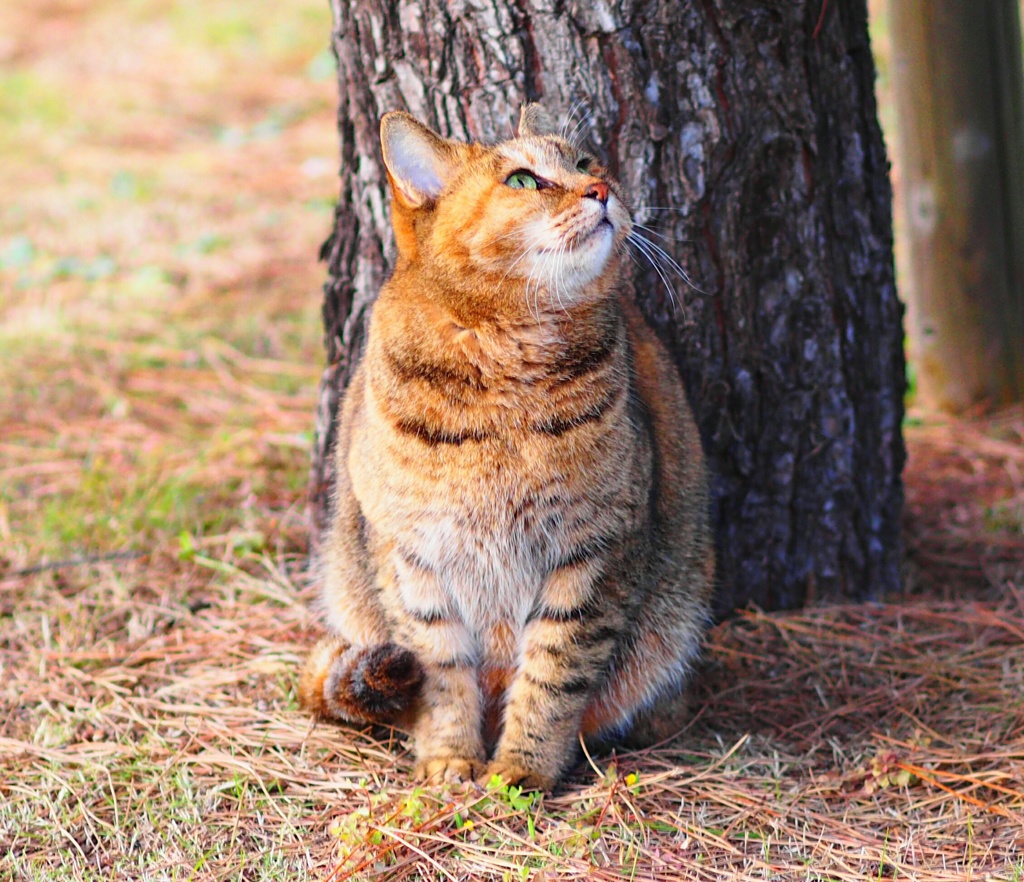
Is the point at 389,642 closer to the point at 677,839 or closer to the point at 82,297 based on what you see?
the point at 677,839

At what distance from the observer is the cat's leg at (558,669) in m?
2.47

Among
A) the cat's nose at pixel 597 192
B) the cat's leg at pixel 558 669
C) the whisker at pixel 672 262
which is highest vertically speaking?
the cat's nose at pixel 597 192

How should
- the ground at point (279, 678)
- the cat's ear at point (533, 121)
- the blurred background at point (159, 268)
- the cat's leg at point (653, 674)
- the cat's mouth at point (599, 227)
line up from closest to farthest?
1. the ground at point (279, 678)
2. the cat's mouth at point (599, 227)
3. the cat's ear at point (533, 121)
4. the cat's leg at point (653, 674)
5. the blurred background at point (159, 268)

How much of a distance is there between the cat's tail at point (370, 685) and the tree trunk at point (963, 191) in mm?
2697

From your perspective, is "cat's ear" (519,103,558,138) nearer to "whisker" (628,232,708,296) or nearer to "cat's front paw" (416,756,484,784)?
"whisker" (628,232,708,296)

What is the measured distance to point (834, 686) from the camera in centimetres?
285

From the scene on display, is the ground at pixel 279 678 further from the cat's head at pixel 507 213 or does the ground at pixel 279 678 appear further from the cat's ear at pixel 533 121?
the cat's ear at pixel 533 121

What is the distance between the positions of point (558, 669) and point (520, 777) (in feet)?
0.84

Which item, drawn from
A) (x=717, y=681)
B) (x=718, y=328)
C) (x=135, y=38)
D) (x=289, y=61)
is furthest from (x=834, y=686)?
(x=135, y=38)

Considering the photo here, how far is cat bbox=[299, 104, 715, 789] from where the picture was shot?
2359 millimetres

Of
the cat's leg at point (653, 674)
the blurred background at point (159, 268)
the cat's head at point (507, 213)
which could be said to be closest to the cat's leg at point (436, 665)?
the cat's leg at point (653, 674)

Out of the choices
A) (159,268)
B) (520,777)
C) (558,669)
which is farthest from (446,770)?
(159,268)

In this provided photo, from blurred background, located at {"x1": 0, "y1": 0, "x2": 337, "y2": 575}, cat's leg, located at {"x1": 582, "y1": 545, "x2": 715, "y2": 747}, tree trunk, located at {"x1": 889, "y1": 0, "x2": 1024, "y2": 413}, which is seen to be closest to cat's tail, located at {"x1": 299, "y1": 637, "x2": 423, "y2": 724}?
cat's leg, located at {"x1": 582, "y1": 545, "x2": 715, "y2": 747}

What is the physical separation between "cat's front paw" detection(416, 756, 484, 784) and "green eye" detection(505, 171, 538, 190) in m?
1.32
